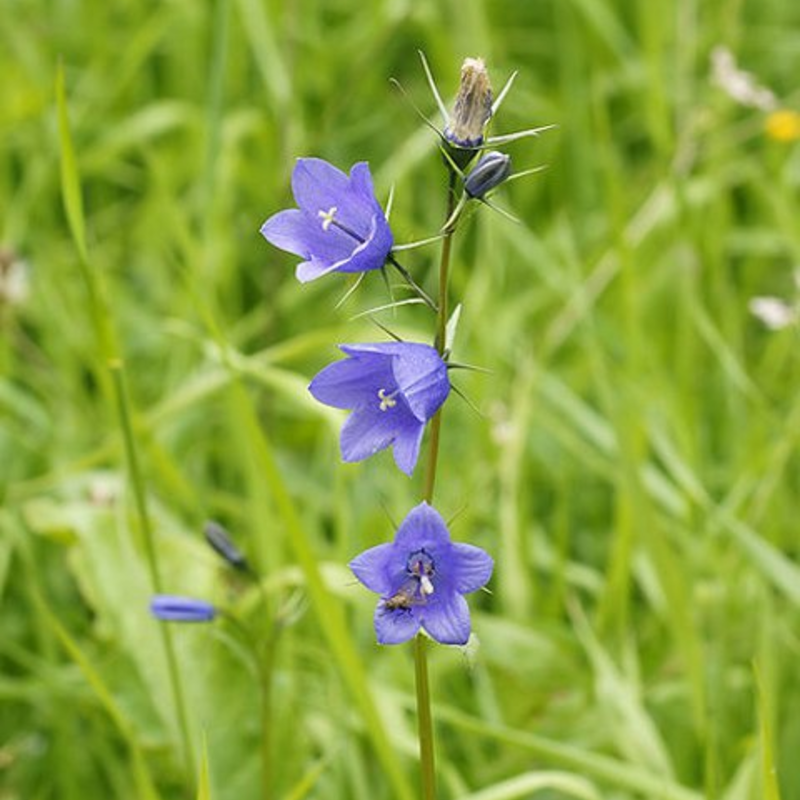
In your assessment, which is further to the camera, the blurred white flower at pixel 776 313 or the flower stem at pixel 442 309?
the blurred white flower at pixel 776 313

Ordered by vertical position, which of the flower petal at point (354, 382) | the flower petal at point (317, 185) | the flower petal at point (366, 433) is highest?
the flower petal at point (317, 185)

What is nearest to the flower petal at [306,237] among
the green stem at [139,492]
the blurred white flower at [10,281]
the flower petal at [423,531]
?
the flower petal at [423,531]

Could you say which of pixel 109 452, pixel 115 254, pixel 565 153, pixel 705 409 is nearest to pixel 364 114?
pixel 565 153

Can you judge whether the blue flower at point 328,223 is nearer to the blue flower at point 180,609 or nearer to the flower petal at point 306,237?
the flower petal at point 306,237

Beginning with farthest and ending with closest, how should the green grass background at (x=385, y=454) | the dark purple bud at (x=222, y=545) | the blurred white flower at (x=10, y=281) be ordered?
the blurred white flower at (x=10, y=281)
the green grass background at (x=385, y=454)
the dark purple bud at (x=222, y=545)

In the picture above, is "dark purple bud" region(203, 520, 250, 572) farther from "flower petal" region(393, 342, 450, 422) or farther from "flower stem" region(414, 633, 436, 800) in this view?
"flower petal" region(393, 342, 450, 422)

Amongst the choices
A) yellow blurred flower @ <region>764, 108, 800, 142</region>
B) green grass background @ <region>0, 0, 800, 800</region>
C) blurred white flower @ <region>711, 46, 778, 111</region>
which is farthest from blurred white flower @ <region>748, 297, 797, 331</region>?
yellow blurred flower @ <region>764, 108, 800, 142</region>
